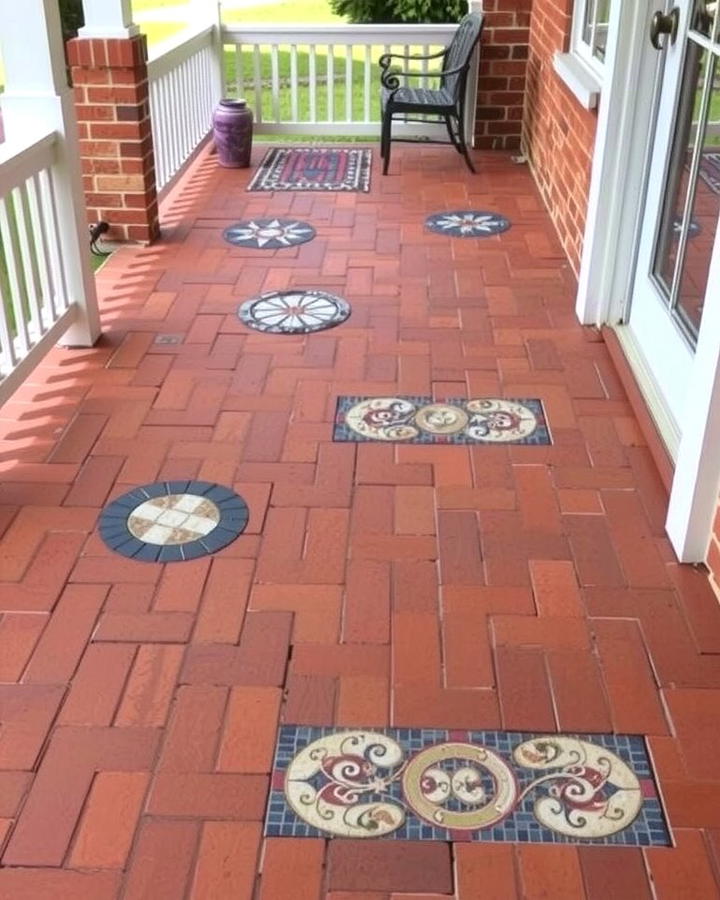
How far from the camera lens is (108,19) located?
409 cm

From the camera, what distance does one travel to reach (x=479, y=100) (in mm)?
6191

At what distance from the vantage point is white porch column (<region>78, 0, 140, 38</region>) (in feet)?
13.2

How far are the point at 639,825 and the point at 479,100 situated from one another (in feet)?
17.5

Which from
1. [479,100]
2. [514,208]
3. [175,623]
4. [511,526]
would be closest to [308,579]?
[175,623]

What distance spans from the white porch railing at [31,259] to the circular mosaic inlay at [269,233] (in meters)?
1.36

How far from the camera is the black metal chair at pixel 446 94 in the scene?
565 cm

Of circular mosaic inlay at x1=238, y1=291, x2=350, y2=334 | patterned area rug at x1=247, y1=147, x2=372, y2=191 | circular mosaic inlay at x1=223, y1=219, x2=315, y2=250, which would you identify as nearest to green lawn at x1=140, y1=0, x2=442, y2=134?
patterned area rug at x1=247, y1=147, x2=372, y2=191

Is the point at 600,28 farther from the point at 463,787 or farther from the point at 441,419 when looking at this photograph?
the point at 463,787

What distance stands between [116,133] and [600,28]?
2.17 m

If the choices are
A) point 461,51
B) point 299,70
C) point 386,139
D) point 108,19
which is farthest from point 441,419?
point 299,70

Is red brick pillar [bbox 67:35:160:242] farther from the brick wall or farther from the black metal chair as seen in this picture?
the brick wall

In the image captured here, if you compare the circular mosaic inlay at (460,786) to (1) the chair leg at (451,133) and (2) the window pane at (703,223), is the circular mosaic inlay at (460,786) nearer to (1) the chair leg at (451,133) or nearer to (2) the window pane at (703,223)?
(2) the window pane at (703,223)

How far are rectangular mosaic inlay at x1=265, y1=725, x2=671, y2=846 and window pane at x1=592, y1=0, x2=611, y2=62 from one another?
11.0 feet

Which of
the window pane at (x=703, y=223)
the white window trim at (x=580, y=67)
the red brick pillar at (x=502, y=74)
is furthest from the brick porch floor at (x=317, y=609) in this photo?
the red brick pillar at (x=502, y=74)
